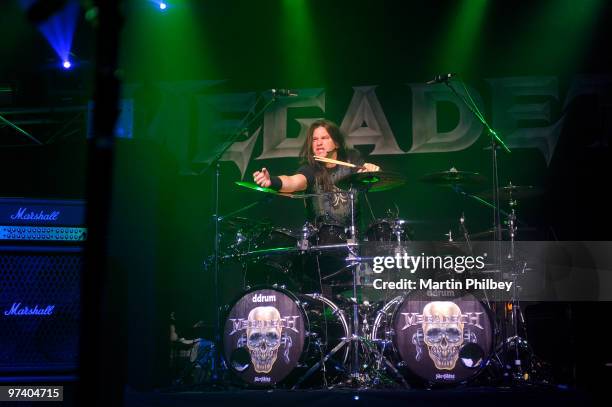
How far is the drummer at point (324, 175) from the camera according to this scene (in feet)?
19.5

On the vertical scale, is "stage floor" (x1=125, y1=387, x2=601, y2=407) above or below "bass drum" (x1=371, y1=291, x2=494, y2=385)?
below

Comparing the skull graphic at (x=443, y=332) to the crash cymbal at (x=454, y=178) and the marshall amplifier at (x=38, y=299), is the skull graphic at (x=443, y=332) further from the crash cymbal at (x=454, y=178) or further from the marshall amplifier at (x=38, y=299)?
the marshall amplifier at (x=38, y=299)

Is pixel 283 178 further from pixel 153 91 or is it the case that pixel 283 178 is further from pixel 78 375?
pixel 78 375

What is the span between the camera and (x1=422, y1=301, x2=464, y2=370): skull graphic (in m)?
5.16

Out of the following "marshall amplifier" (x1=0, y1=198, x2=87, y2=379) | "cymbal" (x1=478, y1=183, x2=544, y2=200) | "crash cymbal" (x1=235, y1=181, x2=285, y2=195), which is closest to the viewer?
"marshall amplifier" (x1=0, y1=198, x2=87, y2=379)

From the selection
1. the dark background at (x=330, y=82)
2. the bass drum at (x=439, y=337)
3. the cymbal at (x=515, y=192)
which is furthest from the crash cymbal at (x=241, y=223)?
the cymbal at (x=515, y=192)

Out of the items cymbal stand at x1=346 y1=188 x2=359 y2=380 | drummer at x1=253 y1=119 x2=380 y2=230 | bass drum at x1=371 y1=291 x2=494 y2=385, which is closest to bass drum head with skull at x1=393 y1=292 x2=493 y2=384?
Answer: bass drum at x1=371 y1=291 x2=494 y2=385

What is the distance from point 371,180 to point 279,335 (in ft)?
4.79

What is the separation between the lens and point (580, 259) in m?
6.64

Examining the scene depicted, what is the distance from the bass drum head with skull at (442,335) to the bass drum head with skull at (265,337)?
32.7 inches

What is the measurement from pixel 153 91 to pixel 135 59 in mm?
410

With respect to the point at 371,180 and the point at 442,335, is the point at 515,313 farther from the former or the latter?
the point at 371,180

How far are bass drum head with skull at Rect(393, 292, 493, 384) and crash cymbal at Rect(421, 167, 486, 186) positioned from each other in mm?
972

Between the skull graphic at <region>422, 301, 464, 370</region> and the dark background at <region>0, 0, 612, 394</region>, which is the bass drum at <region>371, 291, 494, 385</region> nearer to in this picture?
the skull graphic at <region>422, 301, 464, 370</region>
